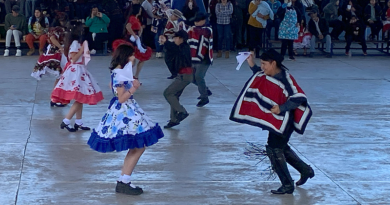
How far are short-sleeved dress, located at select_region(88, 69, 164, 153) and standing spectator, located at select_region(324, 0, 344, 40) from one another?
13.9 metres

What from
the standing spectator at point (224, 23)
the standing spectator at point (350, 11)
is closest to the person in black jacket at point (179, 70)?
the standing spectator at point (224, 23)

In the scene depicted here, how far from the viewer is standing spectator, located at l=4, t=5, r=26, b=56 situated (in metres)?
18.1

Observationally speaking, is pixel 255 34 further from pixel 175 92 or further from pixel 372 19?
pixel 175 92

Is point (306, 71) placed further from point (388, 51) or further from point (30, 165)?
point (30, 165)

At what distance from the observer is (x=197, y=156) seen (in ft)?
25.1

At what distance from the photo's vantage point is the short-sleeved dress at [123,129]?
19.6 feet

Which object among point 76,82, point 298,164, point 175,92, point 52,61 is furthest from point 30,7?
point 298,164

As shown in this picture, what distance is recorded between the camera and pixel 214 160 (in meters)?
7.46

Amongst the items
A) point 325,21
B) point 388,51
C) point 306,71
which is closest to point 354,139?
point 306,71

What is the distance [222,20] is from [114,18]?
3.07 metres

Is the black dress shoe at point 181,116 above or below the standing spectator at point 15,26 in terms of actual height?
below

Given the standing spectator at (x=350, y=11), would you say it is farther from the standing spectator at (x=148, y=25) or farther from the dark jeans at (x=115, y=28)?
the dark jeans at (x=115, y=28)

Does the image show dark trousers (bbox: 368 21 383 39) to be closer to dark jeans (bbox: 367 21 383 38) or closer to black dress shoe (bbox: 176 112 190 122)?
dark jeans (bbox: 367 21 383 38)

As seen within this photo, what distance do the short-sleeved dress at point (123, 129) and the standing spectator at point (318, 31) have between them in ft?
41.7
